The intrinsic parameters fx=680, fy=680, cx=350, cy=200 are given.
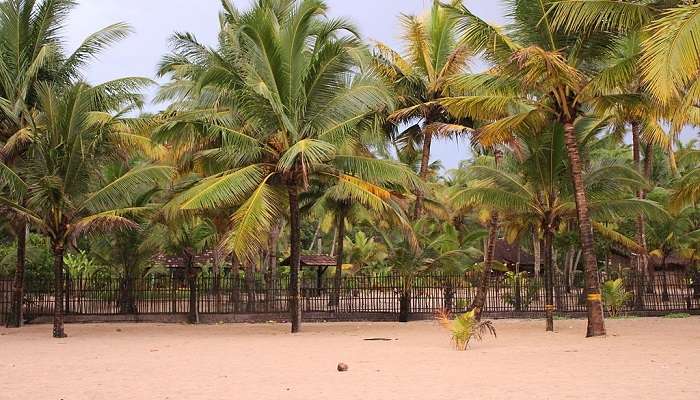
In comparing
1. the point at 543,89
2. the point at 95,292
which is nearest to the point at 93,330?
the point at 95,292

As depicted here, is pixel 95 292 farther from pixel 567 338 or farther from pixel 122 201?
pixel 567 338

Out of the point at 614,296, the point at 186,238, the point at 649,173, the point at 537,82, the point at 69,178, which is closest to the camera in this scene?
the point at 537,82

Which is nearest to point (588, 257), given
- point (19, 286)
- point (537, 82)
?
point (537, 82)

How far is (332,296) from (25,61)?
10124mm

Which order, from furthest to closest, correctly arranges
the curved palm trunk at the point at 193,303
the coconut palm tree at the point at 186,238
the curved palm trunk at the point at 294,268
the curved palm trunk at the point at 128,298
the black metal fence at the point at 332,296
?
the curved palm trunk at the point at 128,298 → the black metal fence at the point at 332,296 → the curved palm trunk at the point at 193,303 → the coconut palm tree at the point at 186,238 → the curved palm trunk at the point at 294,268

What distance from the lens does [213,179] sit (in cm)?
1513

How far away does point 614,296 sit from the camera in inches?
750

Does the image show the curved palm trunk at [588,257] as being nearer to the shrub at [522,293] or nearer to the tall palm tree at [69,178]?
the shrub at [522,293]

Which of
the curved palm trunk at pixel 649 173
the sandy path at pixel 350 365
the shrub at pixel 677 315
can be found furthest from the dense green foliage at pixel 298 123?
the curved palm trunk at pixel 649 173

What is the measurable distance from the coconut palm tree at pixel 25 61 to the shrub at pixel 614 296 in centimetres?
1481

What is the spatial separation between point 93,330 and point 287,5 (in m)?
9.28

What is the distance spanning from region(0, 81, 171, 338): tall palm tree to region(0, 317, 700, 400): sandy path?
7.97 feet

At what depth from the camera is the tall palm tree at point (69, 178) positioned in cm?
1469

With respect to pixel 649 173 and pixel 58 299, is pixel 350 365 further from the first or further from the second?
pixel 649 173
